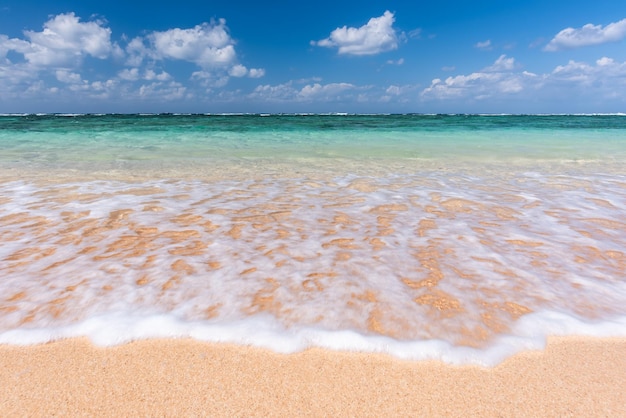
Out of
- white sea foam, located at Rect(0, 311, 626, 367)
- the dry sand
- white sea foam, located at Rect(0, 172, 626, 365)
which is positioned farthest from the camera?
white sea foam, located at Rect(0, 172, 626, 365)

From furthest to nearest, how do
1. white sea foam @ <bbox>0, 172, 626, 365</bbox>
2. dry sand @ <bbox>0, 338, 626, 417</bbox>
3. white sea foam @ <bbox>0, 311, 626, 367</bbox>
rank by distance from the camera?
white sea foam @ <bbox>0, 172, 626, 365</bbox>
white sea foam @ <bbox>0, 311, 626, 367</bbox>
dry sand @ <bbox>0, 338, 626, 417</bbox>

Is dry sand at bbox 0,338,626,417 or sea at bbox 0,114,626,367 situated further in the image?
sea at bbox 0,114,626,367

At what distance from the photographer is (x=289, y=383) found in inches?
62.2

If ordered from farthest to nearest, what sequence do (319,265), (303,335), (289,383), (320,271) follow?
(319,265) < (320,271) < (303,335) < (289,383)

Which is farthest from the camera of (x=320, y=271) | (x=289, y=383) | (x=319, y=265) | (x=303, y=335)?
(x=319, y=265)

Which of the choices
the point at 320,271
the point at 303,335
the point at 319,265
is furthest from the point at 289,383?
the point at 319,265

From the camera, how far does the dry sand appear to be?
4.75ft

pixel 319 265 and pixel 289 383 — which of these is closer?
pixel 289 383

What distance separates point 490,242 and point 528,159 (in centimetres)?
716

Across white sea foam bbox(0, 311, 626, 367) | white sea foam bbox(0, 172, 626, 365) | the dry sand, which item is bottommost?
the dry sand

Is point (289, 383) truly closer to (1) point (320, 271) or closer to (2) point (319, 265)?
(1) point (320, 271)

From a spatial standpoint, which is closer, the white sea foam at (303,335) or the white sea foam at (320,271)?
the white sea foam at (303,335)

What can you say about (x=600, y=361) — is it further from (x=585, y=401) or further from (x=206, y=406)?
(x=206, y=406)

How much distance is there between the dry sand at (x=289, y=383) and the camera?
1.45m
